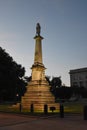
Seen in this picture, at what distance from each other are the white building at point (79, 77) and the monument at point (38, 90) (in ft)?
325

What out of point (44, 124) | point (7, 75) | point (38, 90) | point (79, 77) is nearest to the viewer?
point (44, 124)

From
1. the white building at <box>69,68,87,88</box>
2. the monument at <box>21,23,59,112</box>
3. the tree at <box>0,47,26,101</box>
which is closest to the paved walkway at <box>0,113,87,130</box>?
the monument at <box>21,23,59,112</box>

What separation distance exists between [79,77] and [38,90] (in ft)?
339

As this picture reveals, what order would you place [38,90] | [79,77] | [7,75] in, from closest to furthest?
[38,90] → [7,75] → [79,77]

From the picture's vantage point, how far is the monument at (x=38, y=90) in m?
31.3

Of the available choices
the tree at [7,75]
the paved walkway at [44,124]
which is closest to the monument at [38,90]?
the paved walkway at [44,124]

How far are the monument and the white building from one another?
99046 mm

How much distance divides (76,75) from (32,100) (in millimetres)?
105058

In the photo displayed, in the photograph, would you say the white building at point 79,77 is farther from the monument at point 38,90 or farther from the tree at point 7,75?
the monument at point 38,90

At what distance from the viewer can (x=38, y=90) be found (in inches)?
1272

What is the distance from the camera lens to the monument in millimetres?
31323

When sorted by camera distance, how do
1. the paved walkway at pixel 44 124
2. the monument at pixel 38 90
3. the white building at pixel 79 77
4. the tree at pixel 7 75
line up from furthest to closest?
the white building at pixel 79 77 → the tree at pixel 7 75 → the monument at pixel 38 90 → the paved walkway at pixel 44 124

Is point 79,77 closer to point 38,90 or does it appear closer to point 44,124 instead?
point 38,90

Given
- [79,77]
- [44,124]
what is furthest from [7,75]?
[79,77]
